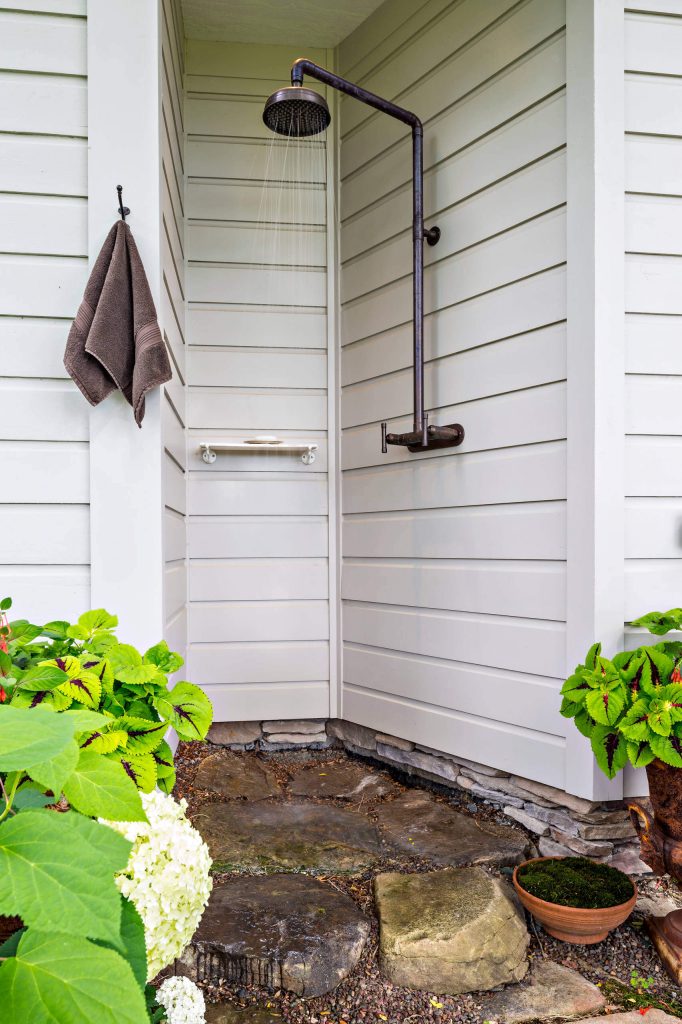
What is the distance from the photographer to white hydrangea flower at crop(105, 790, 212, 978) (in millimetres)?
855

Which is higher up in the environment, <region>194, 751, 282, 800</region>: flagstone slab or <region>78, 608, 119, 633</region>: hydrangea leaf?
<region>78, 608, 119, 633</region>: hydrangea leaf

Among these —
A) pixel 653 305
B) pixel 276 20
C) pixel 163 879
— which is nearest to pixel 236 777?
pixel 163 879

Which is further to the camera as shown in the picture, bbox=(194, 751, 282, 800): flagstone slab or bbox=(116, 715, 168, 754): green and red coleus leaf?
bbox=(194, 751, 282, 800): flagstone slab

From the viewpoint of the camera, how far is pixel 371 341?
2805 millimetres

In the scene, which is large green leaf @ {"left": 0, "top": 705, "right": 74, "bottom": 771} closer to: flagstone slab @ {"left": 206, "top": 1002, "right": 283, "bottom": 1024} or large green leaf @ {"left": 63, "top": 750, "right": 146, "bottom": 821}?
large green leaf @ {"left": 63, "top": 750, "right": 146, "bottom": 821}

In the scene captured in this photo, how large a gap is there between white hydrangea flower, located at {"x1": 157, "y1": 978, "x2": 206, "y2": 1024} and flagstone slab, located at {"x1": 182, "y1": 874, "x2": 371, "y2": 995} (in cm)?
66

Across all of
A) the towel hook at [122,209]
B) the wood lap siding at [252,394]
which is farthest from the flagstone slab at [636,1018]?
the towel hook at [122,209]

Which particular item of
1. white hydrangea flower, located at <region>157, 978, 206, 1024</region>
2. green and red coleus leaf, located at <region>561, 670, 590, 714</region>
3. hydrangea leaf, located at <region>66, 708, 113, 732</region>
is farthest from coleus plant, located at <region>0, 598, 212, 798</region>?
green and red coleus leaf, located at <region>561, 670, 590, 714</region>

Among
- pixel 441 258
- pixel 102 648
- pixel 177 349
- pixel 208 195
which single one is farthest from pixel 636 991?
pixel 208 195

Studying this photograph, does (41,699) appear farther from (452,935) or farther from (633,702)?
(633,702)

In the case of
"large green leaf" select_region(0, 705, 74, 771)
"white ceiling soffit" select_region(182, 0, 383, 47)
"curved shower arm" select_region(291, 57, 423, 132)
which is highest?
"white ceiling soffit" select_region(182, 0, 383, 47)

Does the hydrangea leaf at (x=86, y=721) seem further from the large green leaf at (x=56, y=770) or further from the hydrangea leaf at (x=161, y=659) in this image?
the hydrangea leaf at (x=161, y=659)

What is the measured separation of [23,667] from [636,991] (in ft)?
4.69

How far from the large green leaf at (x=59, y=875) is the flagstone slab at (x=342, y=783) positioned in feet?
6.99
